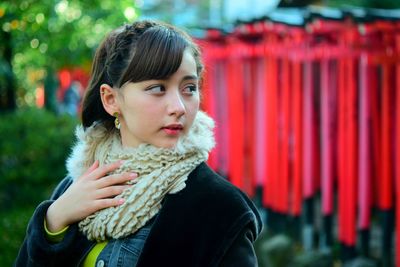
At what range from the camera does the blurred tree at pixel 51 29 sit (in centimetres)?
599

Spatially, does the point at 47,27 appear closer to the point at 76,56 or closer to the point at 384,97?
the point at 76,56

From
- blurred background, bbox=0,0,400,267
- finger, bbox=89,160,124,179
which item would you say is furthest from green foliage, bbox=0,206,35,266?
finger, bbox=89,160,124,179

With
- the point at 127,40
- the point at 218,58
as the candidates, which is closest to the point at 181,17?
the point at 218,58

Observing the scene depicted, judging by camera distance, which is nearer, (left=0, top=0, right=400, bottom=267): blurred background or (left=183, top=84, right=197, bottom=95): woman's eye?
(left=183, top=84, right=197, bottom=95): woman's eye

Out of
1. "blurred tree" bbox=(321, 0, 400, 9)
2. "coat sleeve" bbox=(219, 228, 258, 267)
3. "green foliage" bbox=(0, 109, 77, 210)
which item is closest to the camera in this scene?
"coat sleeve" bbox=(219, 228, 258, 267)

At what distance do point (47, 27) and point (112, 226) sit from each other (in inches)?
204

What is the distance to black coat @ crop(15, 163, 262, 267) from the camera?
192cm

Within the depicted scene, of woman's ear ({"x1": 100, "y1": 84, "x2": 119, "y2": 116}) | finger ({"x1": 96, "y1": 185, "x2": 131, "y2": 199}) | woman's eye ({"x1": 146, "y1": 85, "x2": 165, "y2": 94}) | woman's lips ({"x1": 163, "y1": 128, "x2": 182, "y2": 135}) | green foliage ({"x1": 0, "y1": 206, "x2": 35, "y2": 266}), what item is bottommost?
green foliage ({"x1": 0, "y1": 206, "x2": 35, "y2": 266})

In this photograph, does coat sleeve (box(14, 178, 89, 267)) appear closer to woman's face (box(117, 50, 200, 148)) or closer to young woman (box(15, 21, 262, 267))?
young woman (box(15, 21, 262, 267))

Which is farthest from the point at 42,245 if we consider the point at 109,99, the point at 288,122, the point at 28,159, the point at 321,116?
the point at 288,122

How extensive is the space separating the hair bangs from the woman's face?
2 centimetres

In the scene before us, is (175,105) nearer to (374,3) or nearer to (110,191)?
(110,191)

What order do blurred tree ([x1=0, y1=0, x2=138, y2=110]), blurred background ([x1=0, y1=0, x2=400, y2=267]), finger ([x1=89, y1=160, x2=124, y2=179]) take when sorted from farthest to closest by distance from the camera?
blurred tree ([x1=0, y1=0, x2=138, y2=110])
blurred background ([x1=0, y1=0, x2=400, y2=267])
finger ([x1=89, y1=160, x2=124, y2=179])

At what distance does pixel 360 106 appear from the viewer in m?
5.82
